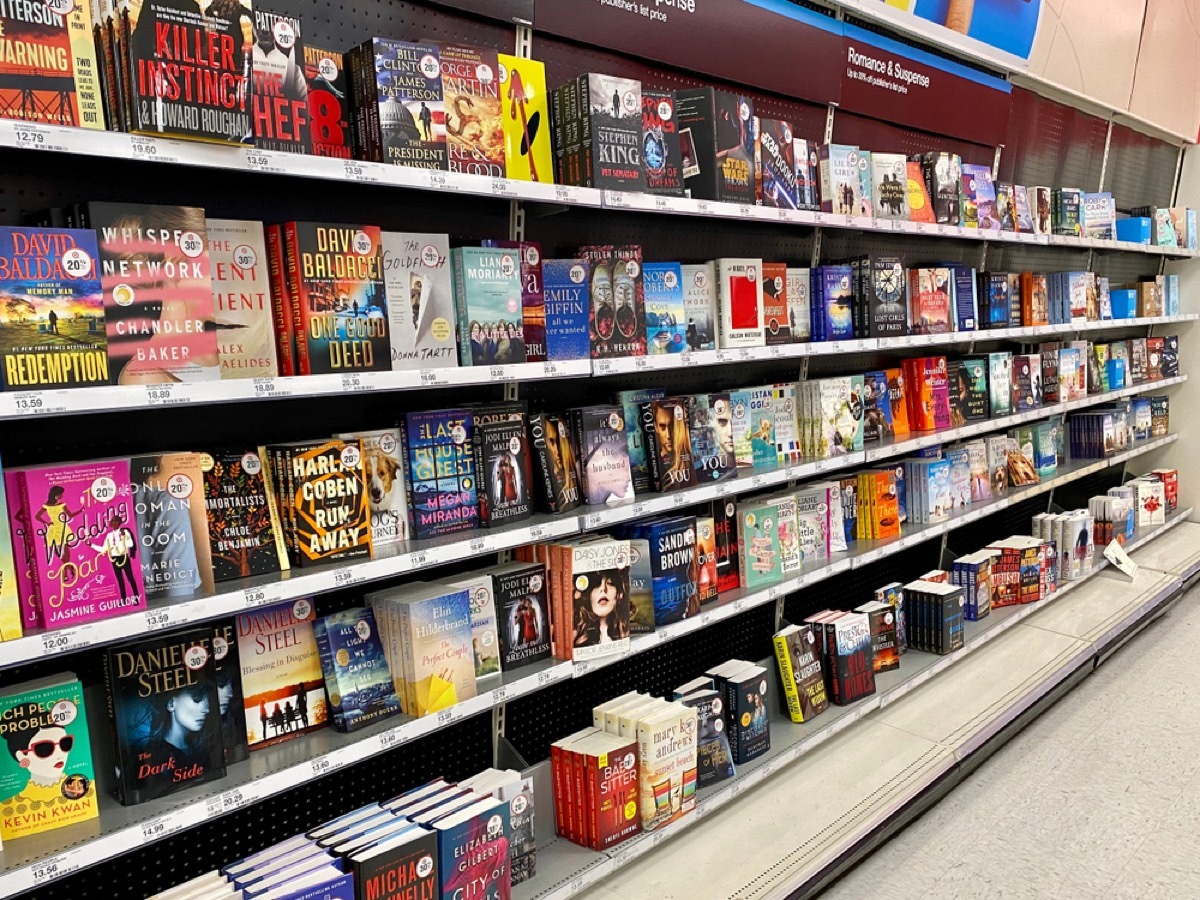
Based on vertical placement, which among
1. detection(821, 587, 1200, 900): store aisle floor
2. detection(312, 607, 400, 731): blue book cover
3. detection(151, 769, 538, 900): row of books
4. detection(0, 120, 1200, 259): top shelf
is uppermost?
detection(0, 120, 1200, 259): top shelf

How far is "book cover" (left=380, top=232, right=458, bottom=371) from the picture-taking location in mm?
2273

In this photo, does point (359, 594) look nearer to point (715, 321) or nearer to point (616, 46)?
point (715, 321)

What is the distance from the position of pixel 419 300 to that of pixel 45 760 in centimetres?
127

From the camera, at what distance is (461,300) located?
2410mm

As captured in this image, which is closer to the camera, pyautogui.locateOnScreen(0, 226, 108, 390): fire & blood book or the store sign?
pyautogui.locateOnScreen(0, 226, 108, 390): fire & blood book

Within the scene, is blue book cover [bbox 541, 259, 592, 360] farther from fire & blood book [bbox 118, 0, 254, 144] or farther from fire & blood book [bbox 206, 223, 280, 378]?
fire & blood book [bbox 118, 0, 254, 144]

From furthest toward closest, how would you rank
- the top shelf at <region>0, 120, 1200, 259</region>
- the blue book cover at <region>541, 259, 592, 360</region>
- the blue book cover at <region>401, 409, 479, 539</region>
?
the blue book cover at <region>541, 259, 592, 360</region> < the blue book cover at <region>401, 409, 479, 539</region> < the top shelf at <region>0, 120, 1200, 259</region>

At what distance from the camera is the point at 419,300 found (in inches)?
91.4

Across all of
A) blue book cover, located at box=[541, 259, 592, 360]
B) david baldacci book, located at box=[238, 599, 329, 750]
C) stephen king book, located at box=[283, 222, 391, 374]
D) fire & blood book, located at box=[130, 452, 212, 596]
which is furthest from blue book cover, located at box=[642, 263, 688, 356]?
fire & blood book, located at box=[130, 452, 212, 596]

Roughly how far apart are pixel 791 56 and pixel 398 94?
210cm

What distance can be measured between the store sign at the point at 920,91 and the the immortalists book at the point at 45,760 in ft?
12.1

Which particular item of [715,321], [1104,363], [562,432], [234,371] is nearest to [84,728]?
[234,371]

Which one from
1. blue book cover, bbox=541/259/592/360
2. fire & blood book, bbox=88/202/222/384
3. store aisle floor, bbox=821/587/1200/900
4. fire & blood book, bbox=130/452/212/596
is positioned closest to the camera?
fire & blood book, bbox=88/202/222/384

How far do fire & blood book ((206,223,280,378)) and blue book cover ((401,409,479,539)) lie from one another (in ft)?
1.40
